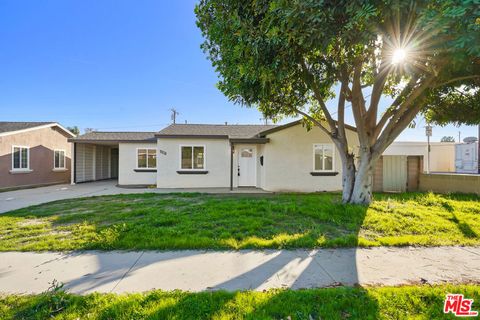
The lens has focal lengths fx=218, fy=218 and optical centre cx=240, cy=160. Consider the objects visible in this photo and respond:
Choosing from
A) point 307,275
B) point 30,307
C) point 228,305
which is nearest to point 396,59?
point 307,275

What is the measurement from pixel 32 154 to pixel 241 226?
15.7 metres

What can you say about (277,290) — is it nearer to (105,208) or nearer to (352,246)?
(352,246)

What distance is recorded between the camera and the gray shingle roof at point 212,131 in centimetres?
1221

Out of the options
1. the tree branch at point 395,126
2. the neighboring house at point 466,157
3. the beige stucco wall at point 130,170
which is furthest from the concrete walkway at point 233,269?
the neighboring house at point 466,157

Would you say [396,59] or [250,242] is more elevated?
[396,59]

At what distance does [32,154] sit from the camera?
13648 millimetres

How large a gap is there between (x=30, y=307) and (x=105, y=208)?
5.25 m

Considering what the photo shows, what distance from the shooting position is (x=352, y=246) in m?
4.24

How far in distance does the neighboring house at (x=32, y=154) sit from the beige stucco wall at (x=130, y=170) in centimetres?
561

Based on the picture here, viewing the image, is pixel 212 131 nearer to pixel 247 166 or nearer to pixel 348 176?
pixel 247 166

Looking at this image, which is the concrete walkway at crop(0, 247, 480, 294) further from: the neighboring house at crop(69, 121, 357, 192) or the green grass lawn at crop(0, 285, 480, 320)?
the neighboring house at crop(69, 121, 357, 192)

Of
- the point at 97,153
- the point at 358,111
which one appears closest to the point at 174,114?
the point at 97,153

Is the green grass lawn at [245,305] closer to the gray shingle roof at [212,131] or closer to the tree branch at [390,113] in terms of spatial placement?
the tree branch at [390,113]

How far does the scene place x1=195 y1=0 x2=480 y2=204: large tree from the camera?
3.55 meters
